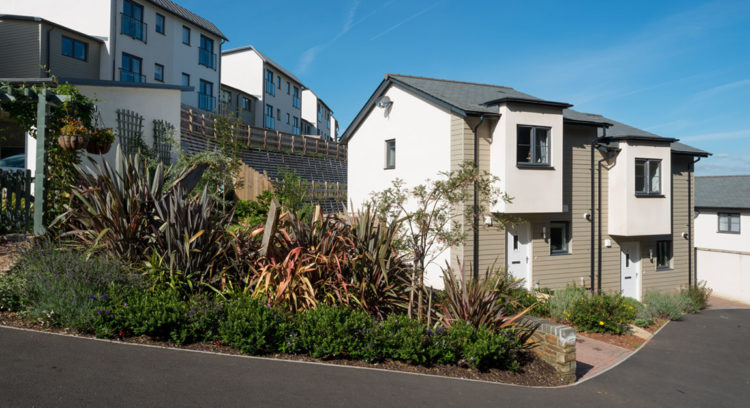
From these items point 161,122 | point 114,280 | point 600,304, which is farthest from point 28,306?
point 600,304

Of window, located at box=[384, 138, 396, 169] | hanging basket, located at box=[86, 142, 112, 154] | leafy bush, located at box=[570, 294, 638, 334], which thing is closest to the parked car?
hanging basket, located at box=[86, 142, 112, 154]

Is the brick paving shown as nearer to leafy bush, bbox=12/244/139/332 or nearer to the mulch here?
the mulch

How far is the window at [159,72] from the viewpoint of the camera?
30.0 meters

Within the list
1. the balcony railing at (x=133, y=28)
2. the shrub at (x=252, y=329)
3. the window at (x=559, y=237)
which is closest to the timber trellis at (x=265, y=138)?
Result: the balcony railing at (x=133, y=28)

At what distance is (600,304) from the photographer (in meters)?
11.5

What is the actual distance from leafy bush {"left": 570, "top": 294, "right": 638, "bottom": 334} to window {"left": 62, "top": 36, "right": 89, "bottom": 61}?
2710 centimetres

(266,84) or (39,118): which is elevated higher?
(266,84)

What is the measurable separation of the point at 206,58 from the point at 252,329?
109ft

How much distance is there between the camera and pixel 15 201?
8711 mm

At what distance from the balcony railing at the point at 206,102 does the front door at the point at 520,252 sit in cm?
2641

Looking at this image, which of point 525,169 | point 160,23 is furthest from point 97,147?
point 160,23

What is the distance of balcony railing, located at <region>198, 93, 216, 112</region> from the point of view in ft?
111

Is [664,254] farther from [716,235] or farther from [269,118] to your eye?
[269,118]

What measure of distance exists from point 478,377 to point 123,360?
4.41m
